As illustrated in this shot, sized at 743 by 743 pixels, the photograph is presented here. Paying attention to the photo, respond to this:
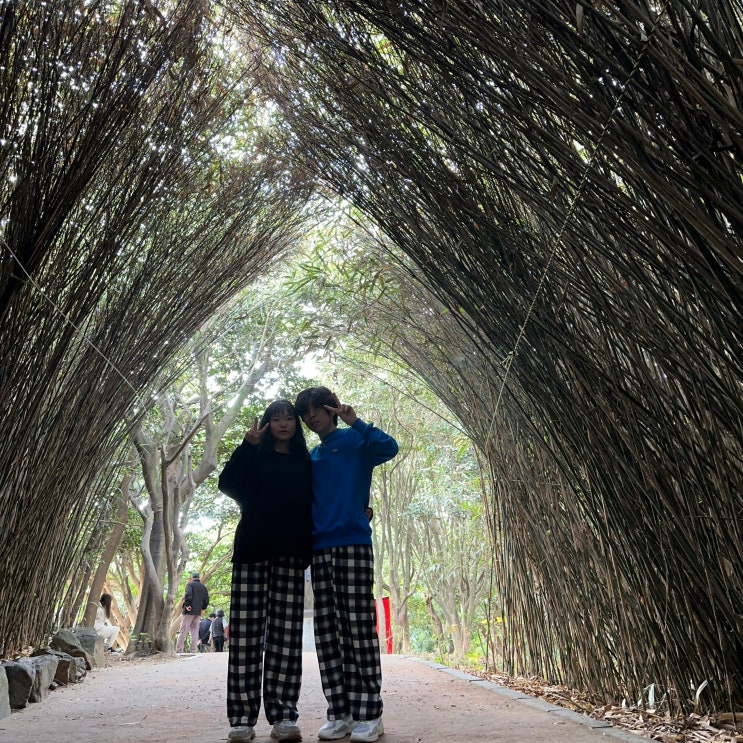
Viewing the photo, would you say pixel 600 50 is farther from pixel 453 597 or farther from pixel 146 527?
pixel 453 597

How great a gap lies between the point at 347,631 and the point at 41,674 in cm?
170

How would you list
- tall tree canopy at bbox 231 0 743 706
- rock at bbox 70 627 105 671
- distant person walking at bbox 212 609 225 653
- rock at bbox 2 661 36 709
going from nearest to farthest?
tall tree canopy at bbox 231 0 743 706
rock at bbox 2 661 36 709
rock at bbox 70 627 105 671
distant person walking at bbox 212 609 225 653

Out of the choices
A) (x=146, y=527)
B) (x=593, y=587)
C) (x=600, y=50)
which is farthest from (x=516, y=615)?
(x=146, y=527)

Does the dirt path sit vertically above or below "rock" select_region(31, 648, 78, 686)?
below

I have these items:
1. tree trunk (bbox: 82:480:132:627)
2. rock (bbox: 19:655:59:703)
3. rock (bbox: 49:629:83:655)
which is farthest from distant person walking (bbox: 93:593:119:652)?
rock (bbox: 19:655:59:703)

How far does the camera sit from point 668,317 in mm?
1912

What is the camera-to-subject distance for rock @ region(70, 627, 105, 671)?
16.1 feet

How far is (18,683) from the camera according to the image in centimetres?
293

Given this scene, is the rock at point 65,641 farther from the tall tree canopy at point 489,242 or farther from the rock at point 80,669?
the tall tree canopy at point 489,242

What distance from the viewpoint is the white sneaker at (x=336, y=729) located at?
2.23m

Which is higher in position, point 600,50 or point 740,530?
point 600,50

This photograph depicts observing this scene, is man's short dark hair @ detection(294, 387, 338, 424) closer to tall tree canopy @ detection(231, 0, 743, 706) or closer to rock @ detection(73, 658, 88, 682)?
tall tree canopy @ detection(231, 0, 743, 706)

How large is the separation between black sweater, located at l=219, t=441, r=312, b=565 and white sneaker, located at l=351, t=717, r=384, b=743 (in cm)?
49

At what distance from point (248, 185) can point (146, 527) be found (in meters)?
4.65
